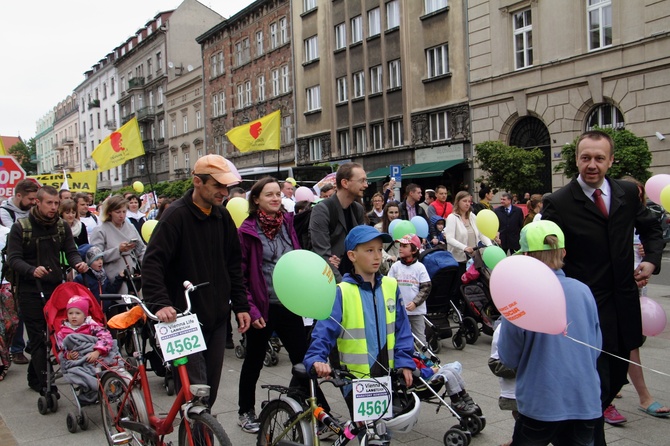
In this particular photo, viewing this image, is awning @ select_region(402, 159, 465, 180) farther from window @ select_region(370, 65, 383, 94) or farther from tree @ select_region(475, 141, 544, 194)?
window @ select_region(370, 65, 383, 94)

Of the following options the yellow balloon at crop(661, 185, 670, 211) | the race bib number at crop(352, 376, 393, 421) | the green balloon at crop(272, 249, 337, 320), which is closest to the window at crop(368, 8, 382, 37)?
the yellow balloon at crop(661, 185, 670, 211)

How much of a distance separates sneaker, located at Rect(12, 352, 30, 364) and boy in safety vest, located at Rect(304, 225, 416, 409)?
19.3ft

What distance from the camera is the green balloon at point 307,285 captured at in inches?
156

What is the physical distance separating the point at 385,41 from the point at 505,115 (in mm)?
8887

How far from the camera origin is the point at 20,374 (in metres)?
7.93

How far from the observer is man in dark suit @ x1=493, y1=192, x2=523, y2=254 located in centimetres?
1295

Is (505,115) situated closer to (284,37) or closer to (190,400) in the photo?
(284,37)

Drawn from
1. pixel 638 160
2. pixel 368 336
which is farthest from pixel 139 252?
pixel 638 160

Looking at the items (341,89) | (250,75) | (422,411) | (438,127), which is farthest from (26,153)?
(422,411)

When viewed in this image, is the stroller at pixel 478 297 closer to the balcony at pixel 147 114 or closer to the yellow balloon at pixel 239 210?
the yellow balloon at pixel 239 210

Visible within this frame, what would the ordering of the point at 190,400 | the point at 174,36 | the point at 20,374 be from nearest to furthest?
the point at 190,400 → the point at 20,374 → the point at 174,36

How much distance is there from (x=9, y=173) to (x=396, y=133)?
22.4 metres

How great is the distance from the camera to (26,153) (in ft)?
375

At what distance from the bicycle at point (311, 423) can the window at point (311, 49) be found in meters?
35.7
